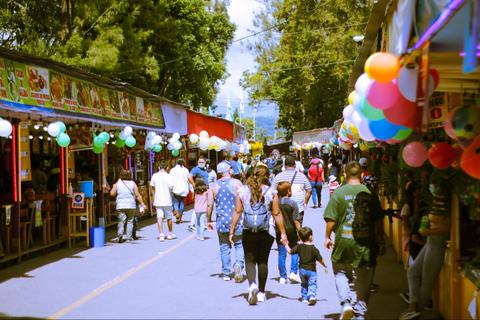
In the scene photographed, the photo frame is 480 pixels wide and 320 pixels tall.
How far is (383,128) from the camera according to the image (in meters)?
5.59

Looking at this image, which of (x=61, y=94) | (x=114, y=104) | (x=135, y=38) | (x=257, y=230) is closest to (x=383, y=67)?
(x=257, y=230)

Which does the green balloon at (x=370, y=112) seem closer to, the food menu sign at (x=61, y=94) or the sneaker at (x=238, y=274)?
the sneaker at (x=238, y=274)

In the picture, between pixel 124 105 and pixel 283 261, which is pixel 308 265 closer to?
pixel 283 261

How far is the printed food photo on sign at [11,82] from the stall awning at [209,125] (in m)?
14.7

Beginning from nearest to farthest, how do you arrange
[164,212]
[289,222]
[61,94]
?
[289,222] < [61,94] < [164,212]

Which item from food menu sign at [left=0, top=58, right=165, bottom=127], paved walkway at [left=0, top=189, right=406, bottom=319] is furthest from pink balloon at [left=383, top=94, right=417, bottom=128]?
food menu sign at [left=0, top=58, right=165, bottom=127]

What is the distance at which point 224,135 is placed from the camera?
33.1 metres

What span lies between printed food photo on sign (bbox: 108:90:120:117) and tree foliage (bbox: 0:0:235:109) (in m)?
8.38

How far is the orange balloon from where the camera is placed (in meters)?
4.70

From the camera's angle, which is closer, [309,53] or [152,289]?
[152,289]

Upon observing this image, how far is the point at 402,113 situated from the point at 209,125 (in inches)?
950

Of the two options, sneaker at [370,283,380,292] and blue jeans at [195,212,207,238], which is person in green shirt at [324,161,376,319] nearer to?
sneaker at [370,283,380,292]

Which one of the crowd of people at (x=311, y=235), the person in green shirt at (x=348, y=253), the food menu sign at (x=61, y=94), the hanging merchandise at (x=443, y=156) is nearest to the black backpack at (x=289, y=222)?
the crowd of people at (x=311, y=235)

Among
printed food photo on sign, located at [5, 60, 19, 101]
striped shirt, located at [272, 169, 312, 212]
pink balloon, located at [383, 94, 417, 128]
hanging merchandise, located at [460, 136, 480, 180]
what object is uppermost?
printed food photo on sign, located at [5, 60, 19, 101]
